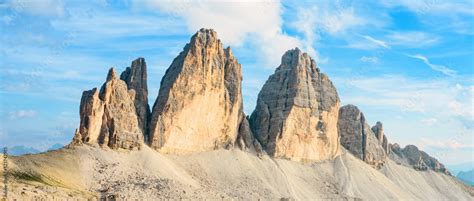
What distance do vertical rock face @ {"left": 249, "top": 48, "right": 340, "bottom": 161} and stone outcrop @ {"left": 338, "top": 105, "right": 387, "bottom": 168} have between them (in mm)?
8966

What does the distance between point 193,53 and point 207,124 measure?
13357mm

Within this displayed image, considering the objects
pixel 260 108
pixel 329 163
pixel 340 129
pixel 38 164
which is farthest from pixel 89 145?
pixel 340 129

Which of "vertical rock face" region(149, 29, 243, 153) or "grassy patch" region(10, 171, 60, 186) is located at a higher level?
"vertical rock face" region(149, 29, 243, 153)

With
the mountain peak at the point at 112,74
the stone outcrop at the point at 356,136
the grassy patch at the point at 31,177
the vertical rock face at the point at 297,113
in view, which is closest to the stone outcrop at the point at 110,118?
the mountain peak at the point at 112,74

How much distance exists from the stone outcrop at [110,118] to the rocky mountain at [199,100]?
5793 millimetres

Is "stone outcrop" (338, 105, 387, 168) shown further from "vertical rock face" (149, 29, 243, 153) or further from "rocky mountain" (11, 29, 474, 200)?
"vertical rock face" (149, 29, 243, 153)

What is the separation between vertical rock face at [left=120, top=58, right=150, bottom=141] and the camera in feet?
342

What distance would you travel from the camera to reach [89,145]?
90.9m

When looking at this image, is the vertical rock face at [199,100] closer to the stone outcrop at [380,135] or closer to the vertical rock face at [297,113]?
the vertical rock face at [297,113]

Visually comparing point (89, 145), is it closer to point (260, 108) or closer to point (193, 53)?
point (193, 53)

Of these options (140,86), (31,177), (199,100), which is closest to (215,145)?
(199,100)

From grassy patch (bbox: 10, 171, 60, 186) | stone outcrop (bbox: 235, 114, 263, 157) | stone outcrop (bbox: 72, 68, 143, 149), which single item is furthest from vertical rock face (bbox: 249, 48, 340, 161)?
grassy patch (bbox: 10, 171, 60, 186)

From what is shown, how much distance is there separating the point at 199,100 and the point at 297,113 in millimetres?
27205

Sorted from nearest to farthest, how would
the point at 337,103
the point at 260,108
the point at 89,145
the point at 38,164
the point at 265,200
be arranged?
the point at 38,164 < the point at 89,145 < the point at 265,200 < the point at 260,108 < the point at 337,103
